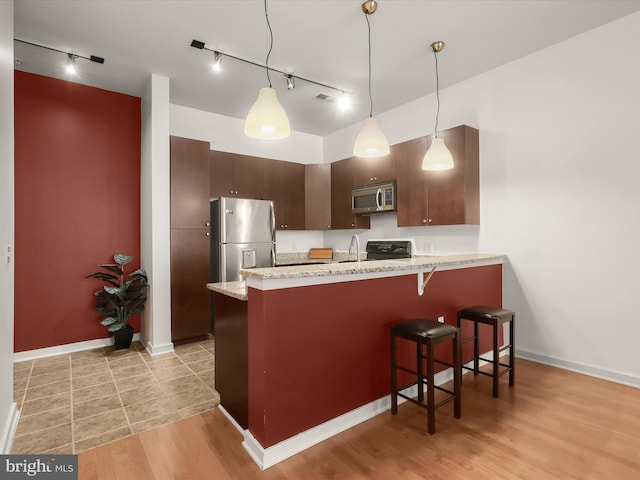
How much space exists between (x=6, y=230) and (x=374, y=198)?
12.3ft

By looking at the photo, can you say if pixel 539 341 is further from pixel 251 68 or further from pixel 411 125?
pixel 251 68

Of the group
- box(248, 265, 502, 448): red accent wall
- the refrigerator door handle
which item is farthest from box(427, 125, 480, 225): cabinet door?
the refrigerator door handle

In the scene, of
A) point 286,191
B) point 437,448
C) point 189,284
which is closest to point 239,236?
point 189,284

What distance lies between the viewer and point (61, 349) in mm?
3805

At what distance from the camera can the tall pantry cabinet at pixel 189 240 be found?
13.0ft

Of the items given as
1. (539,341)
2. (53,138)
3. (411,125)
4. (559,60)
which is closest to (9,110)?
(53,138)

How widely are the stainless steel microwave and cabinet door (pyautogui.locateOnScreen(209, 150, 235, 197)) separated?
1766mm

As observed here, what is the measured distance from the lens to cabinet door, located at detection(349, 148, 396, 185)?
450 cm

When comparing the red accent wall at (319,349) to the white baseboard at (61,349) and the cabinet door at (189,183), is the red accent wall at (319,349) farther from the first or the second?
the white baseboard at (61,349)

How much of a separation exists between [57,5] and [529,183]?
4.41 m

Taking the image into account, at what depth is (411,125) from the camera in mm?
4605

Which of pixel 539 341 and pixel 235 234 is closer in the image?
pixel 539 341

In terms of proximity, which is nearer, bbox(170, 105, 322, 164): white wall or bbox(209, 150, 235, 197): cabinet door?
bbox(209, 150, 235, 197): cabinet door

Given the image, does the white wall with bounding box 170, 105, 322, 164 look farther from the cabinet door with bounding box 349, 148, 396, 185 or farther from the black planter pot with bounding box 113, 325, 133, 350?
the black planter pot with bounding box 113, 325, 133, 350
